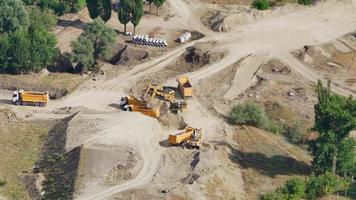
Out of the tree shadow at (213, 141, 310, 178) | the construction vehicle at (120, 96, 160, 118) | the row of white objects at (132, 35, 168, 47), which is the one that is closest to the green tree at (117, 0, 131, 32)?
the row of white objects at (132, 35, 168, 47)

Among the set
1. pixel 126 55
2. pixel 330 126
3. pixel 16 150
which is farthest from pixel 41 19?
pixel 330 126

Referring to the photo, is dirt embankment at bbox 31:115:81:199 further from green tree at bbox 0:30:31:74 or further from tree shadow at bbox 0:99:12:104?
green tree at bbox 0:30:31:74

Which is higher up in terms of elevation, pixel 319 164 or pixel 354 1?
pixel 354 1

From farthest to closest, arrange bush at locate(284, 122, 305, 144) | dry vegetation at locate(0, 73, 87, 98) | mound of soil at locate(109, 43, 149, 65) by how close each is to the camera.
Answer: mound of soil at locate(109, 43, 149, 65)
dry vegetation at locate(0, 73, 87, 98)
bush at locate(284, 122, 305, 144)

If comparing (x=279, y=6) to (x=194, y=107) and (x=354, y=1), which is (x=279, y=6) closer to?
(x=354, y=1)

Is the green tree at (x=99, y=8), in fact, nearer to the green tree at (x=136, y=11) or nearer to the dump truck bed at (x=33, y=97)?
the green tree at (x=136, y=11)

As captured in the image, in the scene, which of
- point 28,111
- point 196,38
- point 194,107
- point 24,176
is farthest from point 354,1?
point 24,176
